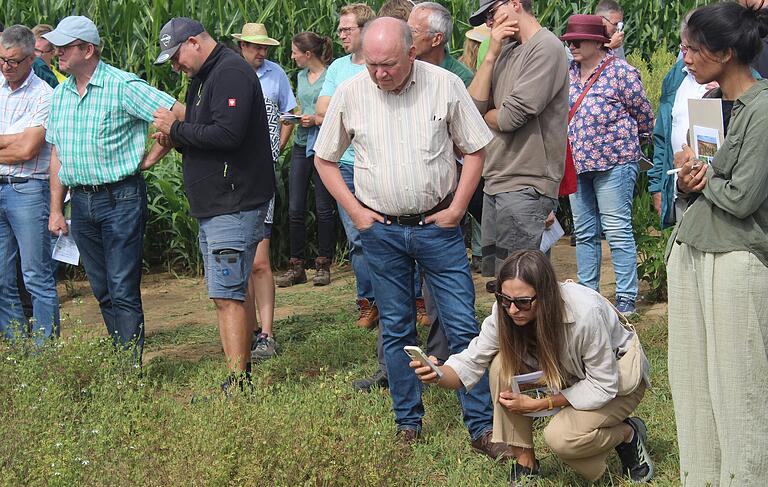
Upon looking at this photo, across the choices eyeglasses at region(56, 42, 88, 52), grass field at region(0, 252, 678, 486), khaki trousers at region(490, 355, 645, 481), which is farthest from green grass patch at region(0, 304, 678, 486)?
eyeglasses at region(56, 42, 88, 52)

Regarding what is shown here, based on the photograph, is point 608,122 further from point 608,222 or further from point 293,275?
point 293,275

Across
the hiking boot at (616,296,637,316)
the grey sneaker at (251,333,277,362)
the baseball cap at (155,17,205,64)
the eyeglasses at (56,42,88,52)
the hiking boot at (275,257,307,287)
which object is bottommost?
the hiking boot at (275,257,307,287)

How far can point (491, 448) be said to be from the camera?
5141mm

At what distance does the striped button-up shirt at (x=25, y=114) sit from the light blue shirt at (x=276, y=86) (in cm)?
222

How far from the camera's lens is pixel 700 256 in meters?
4.20

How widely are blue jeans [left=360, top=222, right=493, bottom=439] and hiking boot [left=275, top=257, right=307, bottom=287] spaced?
13.4 ft

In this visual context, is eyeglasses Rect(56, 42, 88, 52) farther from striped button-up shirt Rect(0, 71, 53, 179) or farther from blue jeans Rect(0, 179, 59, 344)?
blue jeans Rect(0, 179, 59, 344)

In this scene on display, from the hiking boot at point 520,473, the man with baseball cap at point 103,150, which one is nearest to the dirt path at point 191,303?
the man with baseball cap at point 103,150

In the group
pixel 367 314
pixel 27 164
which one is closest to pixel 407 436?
pixel 367 314

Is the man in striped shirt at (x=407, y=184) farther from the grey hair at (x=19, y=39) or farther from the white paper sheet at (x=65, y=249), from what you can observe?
the grey hair at (x=19, y=39)

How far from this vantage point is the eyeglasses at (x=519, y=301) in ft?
14.7

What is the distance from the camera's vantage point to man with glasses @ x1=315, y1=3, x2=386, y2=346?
23.9 feet

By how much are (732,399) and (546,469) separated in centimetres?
108

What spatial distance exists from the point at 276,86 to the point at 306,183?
0.89 metres
